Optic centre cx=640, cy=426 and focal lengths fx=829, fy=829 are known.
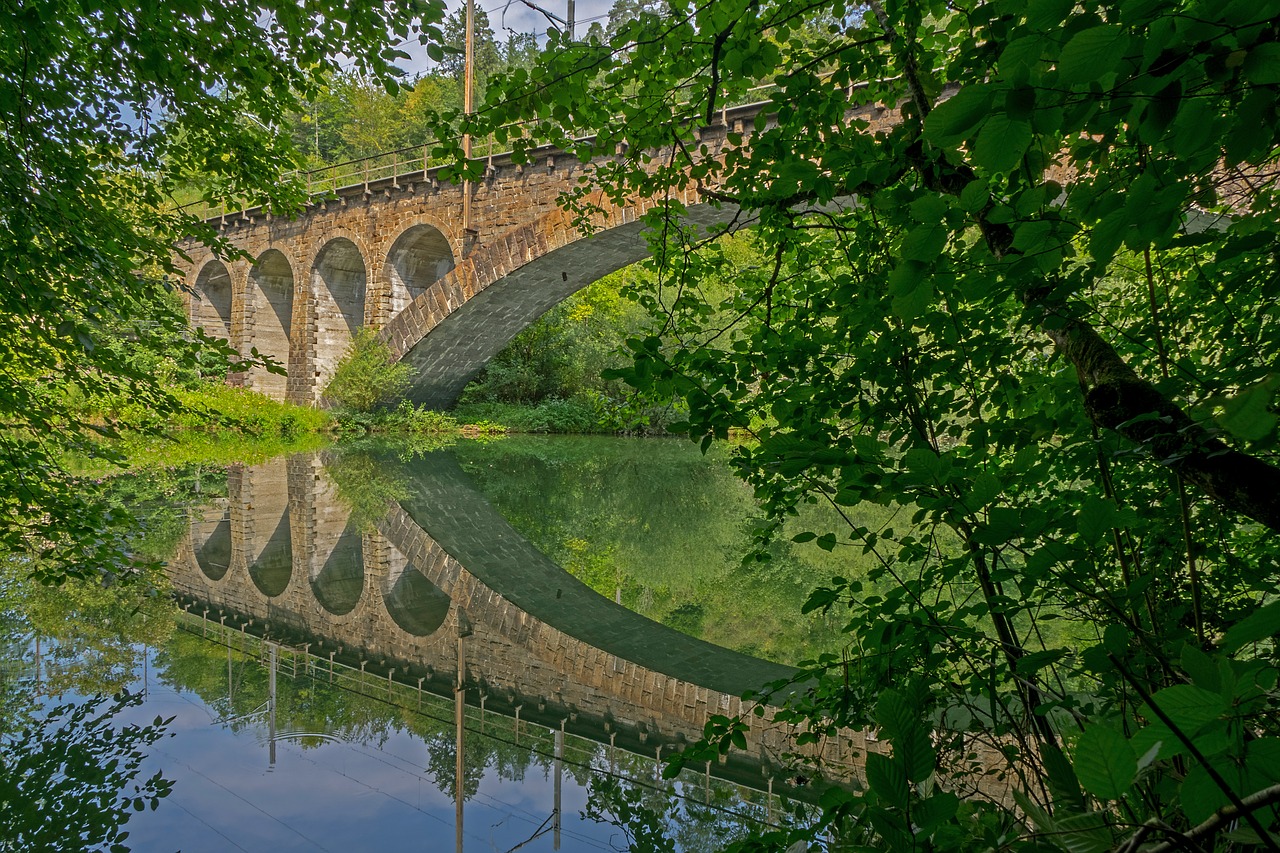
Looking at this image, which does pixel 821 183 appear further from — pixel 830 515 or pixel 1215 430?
pixel 830 515

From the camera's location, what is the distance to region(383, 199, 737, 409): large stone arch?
560 inches

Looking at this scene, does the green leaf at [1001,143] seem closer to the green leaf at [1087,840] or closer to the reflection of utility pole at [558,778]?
the green leaf at [1087,840]

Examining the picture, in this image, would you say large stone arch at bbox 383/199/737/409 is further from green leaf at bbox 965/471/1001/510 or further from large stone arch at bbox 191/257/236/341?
green leaf at bbox 965/471/1001/510

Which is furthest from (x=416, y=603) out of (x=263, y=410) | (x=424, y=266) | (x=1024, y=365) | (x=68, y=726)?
(x=424, y=266)

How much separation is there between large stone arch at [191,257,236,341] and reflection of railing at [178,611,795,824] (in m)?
20.5

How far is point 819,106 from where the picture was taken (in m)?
2.01

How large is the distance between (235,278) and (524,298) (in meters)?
9.07

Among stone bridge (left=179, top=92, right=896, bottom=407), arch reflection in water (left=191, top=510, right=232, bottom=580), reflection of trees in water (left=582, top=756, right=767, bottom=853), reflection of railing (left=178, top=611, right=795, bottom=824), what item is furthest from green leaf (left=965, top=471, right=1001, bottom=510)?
stone bridge (left=179, top=92, right=896, bottom=407)

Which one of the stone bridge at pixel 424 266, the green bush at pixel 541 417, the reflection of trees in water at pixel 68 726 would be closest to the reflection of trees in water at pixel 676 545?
the reflection of trees in water at pixel 68 726

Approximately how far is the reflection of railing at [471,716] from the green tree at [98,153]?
1.16 metres

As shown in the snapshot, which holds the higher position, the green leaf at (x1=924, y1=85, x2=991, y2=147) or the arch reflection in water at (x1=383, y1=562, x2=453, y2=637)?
the arch reflection in water at (x1=383, y1=562, x2=453, y2=637)

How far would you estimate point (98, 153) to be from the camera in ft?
12.9

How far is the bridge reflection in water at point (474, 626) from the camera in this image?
3.52 meters

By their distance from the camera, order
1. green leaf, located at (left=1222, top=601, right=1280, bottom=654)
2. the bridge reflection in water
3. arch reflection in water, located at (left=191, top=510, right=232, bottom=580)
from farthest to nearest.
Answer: arch reflection in water, located at (left=191, top=510, right=232, bottom=580) < the bridge reflection in water < green leaf, located at (left=1222, top=601, right=1280, bottom=654)
